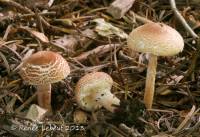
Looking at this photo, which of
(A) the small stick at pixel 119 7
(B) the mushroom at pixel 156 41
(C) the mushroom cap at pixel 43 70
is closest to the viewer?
(B) the mushroom at pixel 156 41

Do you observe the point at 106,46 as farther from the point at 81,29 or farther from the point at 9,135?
the point at 9,135

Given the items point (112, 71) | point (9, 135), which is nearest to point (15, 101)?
point (9, 135)

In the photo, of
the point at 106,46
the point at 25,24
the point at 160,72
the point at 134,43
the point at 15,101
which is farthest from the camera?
Answer: the point at 25,24

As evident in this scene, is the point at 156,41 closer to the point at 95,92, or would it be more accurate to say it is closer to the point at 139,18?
the point at 95,92

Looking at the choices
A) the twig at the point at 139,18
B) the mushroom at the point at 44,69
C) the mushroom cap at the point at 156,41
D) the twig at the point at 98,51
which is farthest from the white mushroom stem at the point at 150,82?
the twig at the point at 139,18

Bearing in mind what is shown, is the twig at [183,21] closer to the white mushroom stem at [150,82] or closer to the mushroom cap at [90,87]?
the white mushroom stem at [150,82]

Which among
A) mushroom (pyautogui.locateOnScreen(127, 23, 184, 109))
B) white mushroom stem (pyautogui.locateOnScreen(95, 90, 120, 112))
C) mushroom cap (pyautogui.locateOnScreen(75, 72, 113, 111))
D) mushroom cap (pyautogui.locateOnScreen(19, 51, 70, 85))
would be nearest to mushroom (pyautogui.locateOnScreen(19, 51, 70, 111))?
mushroom cap (pyautogui.locateOnScreen(19, 51, 70, 85))
